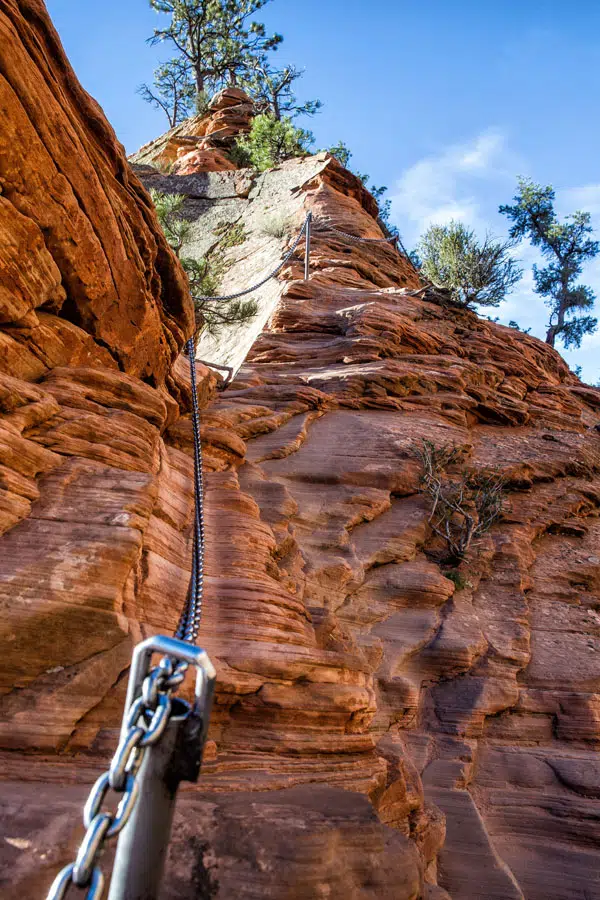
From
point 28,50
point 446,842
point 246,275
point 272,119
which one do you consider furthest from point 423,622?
point 272,119

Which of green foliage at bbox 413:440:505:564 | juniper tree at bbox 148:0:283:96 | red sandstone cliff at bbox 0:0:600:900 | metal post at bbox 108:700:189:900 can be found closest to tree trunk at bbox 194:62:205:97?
juniper tree at bbox 148:0:283:96

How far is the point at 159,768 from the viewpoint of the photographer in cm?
140

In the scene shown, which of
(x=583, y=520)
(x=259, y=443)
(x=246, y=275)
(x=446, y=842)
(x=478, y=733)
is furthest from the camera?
(x=246, y=275)

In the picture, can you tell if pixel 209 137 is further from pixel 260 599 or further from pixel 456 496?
pixel 260 599

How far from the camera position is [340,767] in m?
4.35

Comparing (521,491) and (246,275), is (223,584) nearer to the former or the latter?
(521,491)

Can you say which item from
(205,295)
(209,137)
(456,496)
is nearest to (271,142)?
(209,137)

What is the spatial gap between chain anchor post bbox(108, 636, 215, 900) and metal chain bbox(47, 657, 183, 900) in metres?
0.04

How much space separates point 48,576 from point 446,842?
14.6 ft

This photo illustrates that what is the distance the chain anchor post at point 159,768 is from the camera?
54.4 inches

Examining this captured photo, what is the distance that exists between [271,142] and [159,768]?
97.6 ft

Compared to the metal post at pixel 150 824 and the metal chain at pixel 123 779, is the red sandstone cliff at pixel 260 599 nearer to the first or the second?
the metal post at pixel 150 824

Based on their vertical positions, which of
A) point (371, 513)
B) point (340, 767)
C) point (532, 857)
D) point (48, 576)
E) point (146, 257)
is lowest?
point (532, 857)

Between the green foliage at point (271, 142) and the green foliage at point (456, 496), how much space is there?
2115cm
